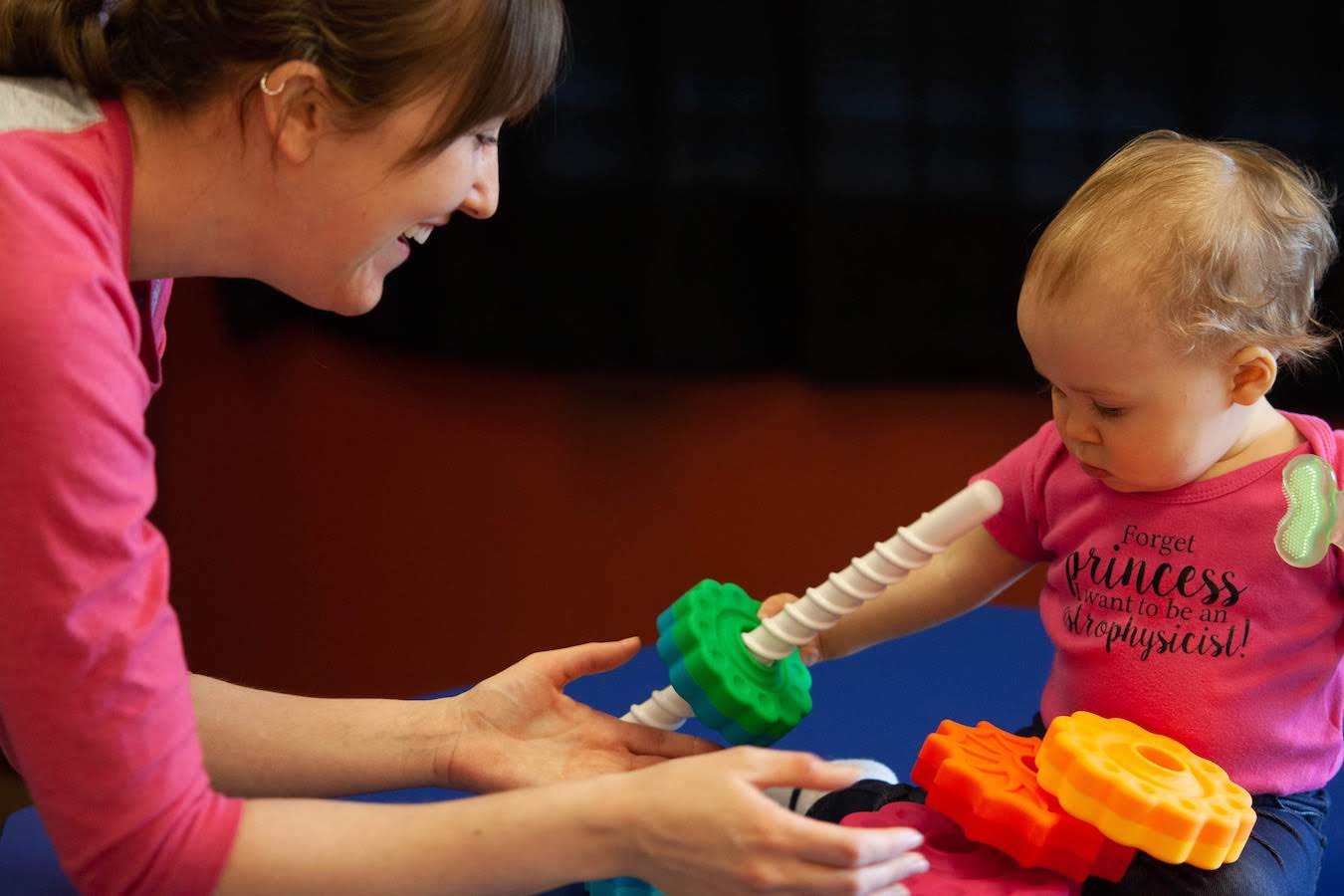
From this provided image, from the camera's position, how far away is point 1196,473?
96cm

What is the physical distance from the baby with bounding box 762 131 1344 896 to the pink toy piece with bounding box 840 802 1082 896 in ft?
0.14

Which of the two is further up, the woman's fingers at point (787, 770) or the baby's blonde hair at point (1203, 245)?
the baby's blonde hair at point (1203, 245)

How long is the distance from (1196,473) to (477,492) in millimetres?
1247

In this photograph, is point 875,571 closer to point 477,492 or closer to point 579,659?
point 579,659

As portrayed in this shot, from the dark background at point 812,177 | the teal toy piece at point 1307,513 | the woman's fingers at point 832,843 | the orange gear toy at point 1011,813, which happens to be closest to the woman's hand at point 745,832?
the woman's fingers at point 832,843

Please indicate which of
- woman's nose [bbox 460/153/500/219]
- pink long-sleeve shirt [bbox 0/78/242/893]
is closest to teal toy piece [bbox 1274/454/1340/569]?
woman's nose [bbox 460/153/500/219]

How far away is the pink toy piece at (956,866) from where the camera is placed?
87 cm

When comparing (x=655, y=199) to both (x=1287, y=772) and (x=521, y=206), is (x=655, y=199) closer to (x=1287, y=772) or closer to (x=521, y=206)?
(x=521, y=206)

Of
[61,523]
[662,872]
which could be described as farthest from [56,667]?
[662,872]

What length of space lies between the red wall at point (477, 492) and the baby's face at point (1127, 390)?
110 cm

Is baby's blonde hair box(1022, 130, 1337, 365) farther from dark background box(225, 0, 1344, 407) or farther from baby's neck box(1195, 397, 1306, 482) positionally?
dark background box(225, 0, 1344, 407)

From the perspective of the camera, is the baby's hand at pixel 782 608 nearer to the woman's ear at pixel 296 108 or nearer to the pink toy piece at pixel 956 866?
the pink toy piece at pixel 956 866

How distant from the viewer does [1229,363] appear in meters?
0.92

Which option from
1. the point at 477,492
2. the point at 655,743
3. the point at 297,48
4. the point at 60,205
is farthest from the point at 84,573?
the point at 477,492
